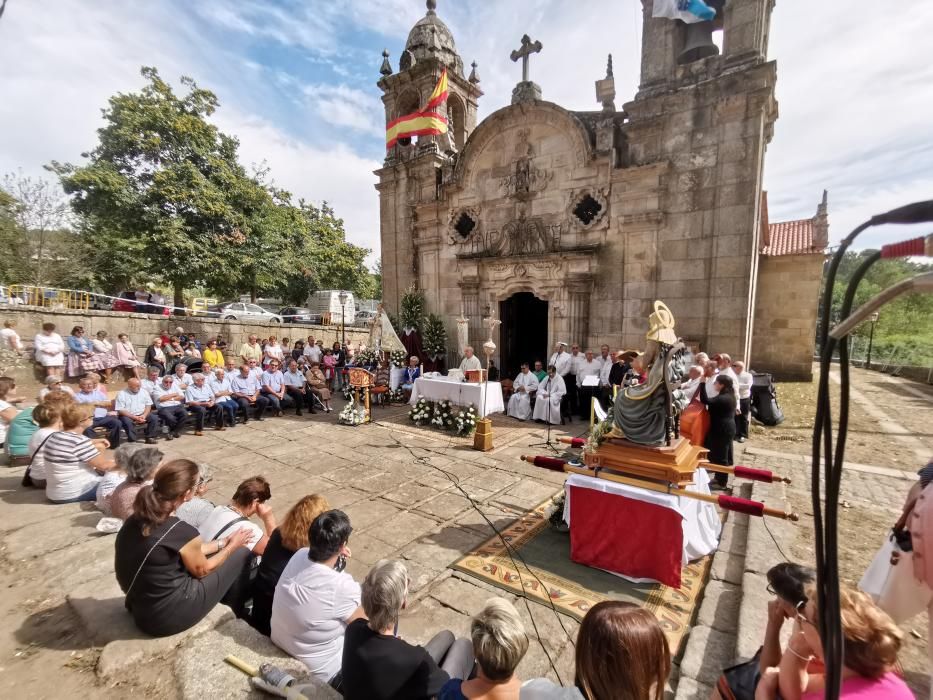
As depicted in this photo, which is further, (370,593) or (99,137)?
(99,137)

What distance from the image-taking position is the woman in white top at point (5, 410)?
6.24m

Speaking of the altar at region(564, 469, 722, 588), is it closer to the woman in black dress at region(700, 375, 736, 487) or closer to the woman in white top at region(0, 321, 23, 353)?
the woman in black dress at region(700, 375, 736, 487)

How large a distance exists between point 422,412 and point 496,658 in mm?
7687

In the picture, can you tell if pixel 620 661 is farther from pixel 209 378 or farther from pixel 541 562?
pixel 209 378

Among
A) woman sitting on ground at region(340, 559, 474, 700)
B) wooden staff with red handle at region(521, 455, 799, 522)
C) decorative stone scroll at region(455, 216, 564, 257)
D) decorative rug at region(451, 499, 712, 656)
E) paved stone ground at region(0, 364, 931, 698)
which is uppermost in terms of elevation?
decorative stone scroll at region(455, 216, 564, 257)

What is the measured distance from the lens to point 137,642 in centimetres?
269

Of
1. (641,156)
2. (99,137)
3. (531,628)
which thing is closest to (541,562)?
(531,628)

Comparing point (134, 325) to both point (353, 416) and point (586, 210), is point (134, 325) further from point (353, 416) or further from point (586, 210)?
point (586, 210)

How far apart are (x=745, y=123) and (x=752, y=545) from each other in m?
8.48

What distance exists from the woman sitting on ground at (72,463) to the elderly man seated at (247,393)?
14.4 ft

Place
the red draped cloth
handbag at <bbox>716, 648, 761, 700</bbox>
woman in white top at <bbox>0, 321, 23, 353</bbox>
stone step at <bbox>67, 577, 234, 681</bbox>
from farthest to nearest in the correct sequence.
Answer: woman in white top at <bbox>0, 321, 23, 353</bbox>, the red draped cloth, stone step at <bbox>67, 577, 234, 681</bbox>, handbag at <bbox>716, 648, 761, 700</bbox>

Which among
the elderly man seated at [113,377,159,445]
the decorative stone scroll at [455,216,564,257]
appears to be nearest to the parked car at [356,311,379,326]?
the decorative stone scroll at [455,216,564,257]

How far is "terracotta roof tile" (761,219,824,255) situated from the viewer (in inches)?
578

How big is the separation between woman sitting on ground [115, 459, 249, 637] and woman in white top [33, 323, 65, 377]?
1006cm
